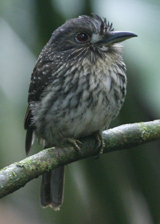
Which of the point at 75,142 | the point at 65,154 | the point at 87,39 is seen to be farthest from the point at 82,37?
the point at 65,154

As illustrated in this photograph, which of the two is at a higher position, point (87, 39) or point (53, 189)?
point (87, 39)

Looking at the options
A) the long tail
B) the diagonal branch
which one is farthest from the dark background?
the diagonal branch

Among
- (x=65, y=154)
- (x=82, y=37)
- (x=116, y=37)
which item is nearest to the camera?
(x=65, y=154)

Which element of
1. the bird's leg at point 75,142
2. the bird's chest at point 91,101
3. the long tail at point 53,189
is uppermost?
the bird's chest at point 91,101

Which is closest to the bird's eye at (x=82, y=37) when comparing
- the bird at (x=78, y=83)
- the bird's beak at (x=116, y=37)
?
the bird at (x=78, y=83)

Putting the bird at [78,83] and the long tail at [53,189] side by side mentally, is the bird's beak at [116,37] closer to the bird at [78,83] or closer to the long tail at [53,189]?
the bird at [78,83]

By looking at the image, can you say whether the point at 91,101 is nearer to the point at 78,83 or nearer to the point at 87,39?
the point at 78,83

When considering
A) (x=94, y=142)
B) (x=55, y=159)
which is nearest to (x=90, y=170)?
(x=94, y=142)
